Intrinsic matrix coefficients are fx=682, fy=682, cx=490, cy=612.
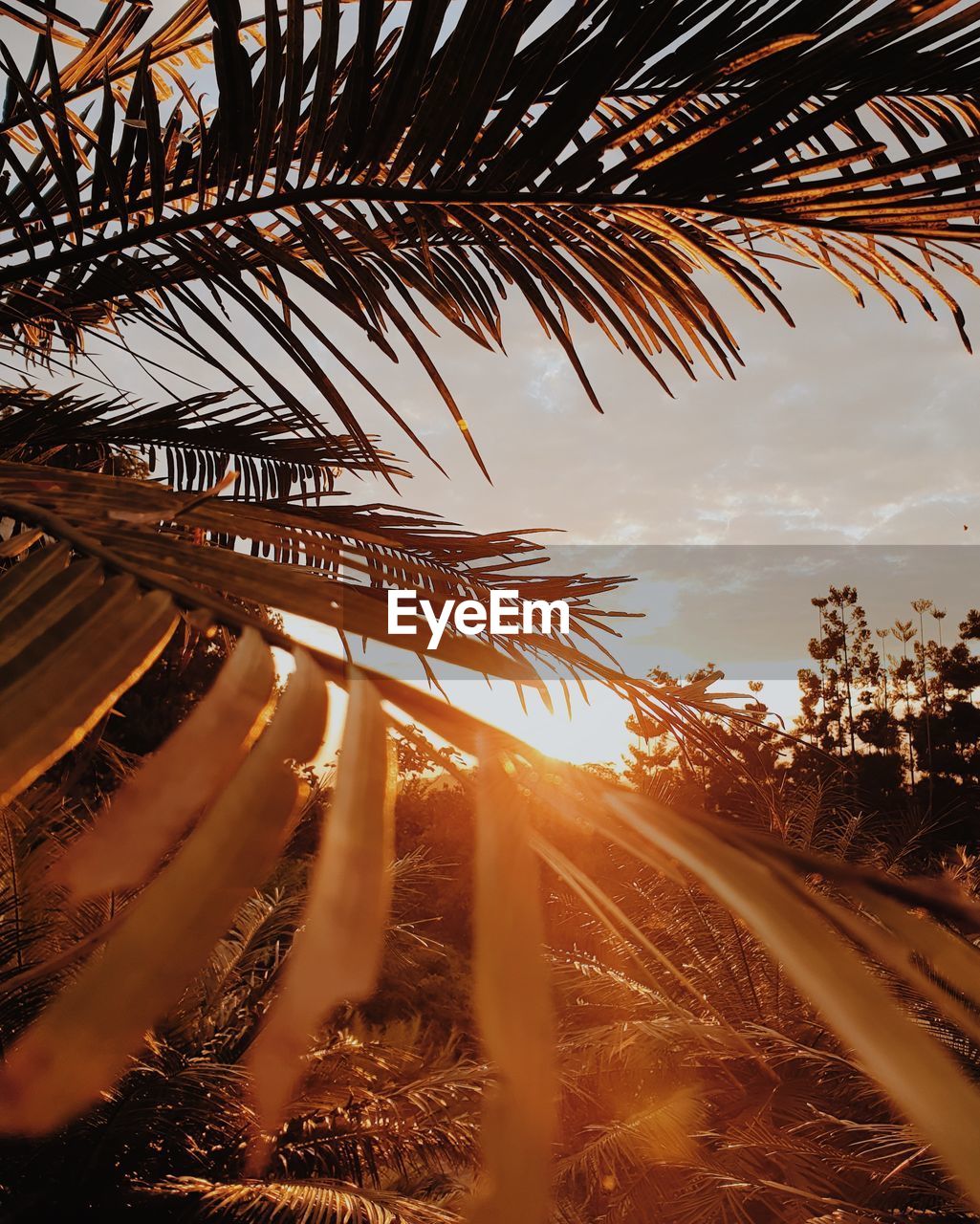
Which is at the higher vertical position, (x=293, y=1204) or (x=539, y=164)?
(x=539, y=164)

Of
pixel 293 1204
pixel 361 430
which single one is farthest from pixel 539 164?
pixel 293 1204

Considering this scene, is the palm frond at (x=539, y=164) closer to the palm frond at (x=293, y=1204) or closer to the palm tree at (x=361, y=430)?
the palm tree at (x=361, y=430)

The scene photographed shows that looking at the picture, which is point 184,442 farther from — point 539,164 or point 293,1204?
point 293,1204

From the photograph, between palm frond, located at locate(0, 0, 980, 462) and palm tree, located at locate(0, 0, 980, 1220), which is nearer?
palm tree, located at locate(0, 0, 980, 1220)

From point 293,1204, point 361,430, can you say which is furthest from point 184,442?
point 293,1204

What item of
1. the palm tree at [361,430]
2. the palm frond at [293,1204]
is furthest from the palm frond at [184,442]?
the palm frond at [293,1204]

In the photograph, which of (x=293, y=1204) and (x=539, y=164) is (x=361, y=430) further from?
(x=293, y=1204)

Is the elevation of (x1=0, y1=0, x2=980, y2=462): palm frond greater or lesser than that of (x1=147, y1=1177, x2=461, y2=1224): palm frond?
greater

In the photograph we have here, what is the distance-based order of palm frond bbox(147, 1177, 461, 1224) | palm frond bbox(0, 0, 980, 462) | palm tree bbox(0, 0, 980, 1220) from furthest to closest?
palm frond bbox(147, 1177, 461, 1224)
palm frond bbox(0, 0, 980, 462)
palm tree bbox(0, 0, 980, 1220)

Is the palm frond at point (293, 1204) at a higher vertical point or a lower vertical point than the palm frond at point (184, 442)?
lower

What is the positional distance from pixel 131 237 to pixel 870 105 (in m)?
1.09

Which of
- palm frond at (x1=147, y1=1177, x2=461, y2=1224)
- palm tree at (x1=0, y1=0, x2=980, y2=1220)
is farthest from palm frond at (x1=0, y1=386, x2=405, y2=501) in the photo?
palm frond at (x1=147, y1=1177, x2=461, y2=1224)

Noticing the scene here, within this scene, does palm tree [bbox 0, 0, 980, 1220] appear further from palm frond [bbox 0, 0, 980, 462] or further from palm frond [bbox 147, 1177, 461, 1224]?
palm frond [bbox 147, 1177, 461, 1224]

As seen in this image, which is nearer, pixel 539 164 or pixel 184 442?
pixel 539 164
